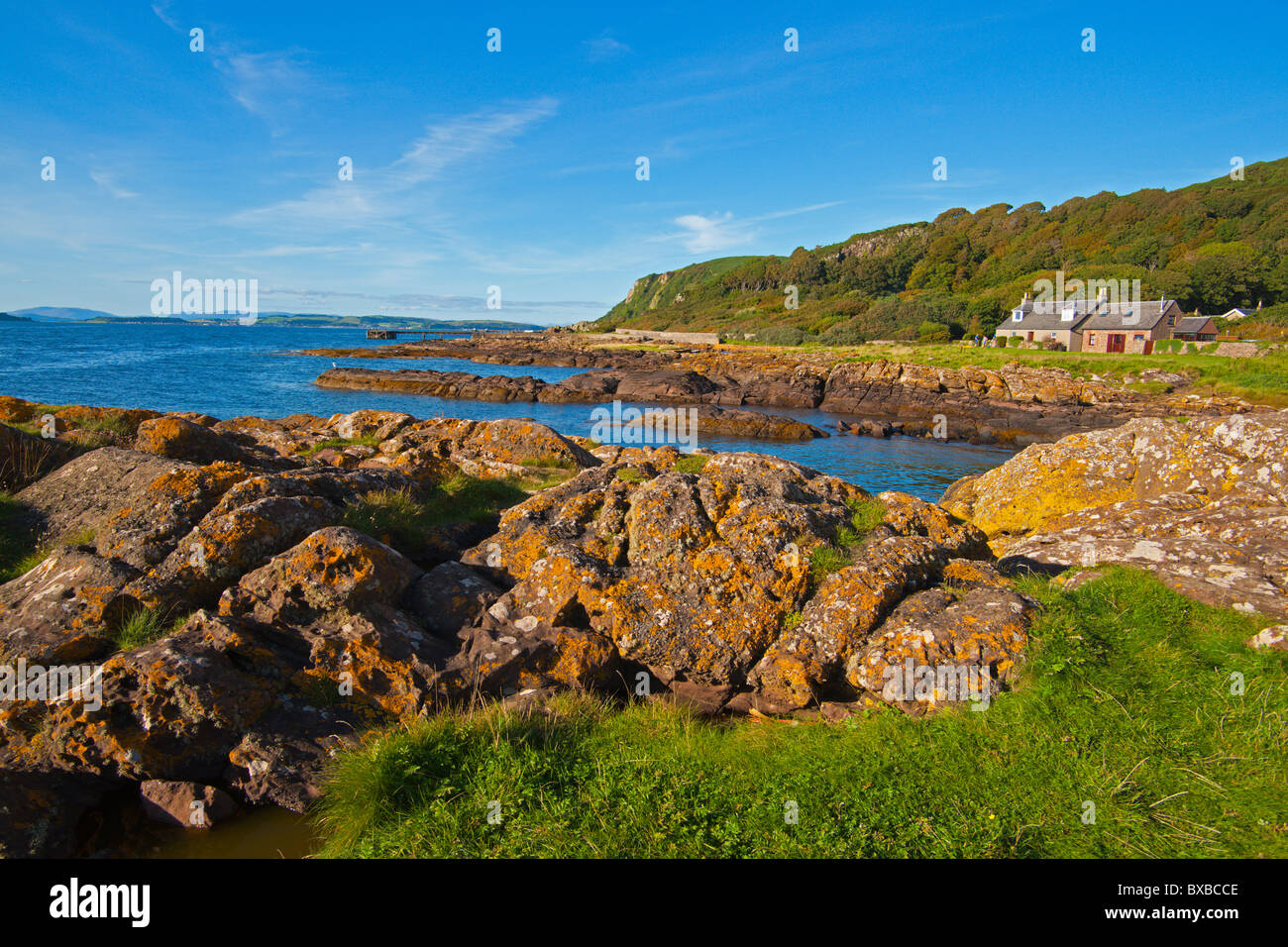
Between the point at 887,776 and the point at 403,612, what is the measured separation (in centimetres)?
521

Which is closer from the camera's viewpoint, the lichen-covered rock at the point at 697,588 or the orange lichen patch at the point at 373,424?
the lichen-covered rock at the point at 697,588

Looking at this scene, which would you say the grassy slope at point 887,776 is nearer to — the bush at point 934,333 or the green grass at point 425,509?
the green grass at point 425,509

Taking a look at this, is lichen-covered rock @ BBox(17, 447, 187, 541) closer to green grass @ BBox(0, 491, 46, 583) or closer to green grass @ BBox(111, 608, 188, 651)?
green grass @ BBox(0, 491, 46, 583)

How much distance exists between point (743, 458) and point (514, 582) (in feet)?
12.8

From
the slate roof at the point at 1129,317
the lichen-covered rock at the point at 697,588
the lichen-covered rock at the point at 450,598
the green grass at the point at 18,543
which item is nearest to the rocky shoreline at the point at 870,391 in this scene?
the slate roof at the point at 1129,317

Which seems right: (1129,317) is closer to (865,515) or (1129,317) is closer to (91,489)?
(865,515)

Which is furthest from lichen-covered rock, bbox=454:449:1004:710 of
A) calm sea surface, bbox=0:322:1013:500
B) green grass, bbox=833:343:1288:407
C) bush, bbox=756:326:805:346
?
bush, bbox=756:326:805:346

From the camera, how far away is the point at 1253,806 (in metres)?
4.47

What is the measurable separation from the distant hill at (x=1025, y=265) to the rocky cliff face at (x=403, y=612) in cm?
9577

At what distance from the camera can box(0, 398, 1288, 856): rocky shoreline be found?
17.3 feet

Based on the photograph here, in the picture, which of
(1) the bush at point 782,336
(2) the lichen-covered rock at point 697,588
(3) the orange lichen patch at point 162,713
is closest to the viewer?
(3) the orange lichen patch at point 162,713

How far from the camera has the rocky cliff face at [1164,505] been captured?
7.71 m

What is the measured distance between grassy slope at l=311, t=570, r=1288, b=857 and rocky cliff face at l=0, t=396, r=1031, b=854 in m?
0.63

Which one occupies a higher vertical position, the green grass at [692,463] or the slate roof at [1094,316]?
the slate roof at [1094,316]
